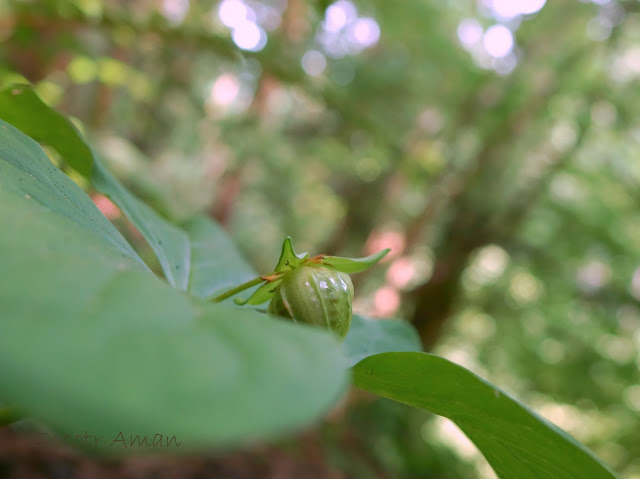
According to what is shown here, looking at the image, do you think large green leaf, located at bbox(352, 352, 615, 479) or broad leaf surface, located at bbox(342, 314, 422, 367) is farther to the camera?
broad leaf surface, located at bbox(342, 314, 422, 367)

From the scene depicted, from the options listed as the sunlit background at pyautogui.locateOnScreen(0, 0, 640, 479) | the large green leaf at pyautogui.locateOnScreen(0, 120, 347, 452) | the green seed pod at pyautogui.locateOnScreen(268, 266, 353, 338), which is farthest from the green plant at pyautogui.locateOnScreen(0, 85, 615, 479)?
the sunlit background at pyautogui.locateOnScreen(0, 0, 640, 479)

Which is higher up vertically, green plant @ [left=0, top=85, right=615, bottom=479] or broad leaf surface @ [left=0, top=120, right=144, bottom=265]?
green plant @ [left=0, top=85, right=615, bottom=479]

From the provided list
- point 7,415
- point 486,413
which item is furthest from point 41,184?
point 486,413

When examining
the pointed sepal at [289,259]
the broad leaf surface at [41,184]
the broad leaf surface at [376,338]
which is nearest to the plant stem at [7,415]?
the broad leaf surface at [41,184]

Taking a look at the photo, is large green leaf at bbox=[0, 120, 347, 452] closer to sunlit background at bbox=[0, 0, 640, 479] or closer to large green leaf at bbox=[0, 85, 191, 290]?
large green leaf at bbox=[0, 85, 191, 290]

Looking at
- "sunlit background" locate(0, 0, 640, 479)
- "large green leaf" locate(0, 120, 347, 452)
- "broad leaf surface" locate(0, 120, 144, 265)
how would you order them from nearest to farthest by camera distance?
"large green leaf" locate(0, 120, 347, 452)
"broad leaf surface" locate(0, 120, 144, 265)
"sunlit background" locate(0, 0, 640, 479)

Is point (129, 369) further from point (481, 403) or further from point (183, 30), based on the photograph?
point (183, 30)

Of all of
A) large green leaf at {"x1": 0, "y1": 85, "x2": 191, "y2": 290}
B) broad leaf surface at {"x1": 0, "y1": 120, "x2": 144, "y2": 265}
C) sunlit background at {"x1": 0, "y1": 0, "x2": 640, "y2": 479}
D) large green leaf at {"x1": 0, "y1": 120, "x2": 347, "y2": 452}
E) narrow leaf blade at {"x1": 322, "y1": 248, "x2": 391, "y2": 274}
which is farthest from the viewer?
sunlit background at {"x1": 0, "y1": 0, "x2": 640, "y2": 479}
